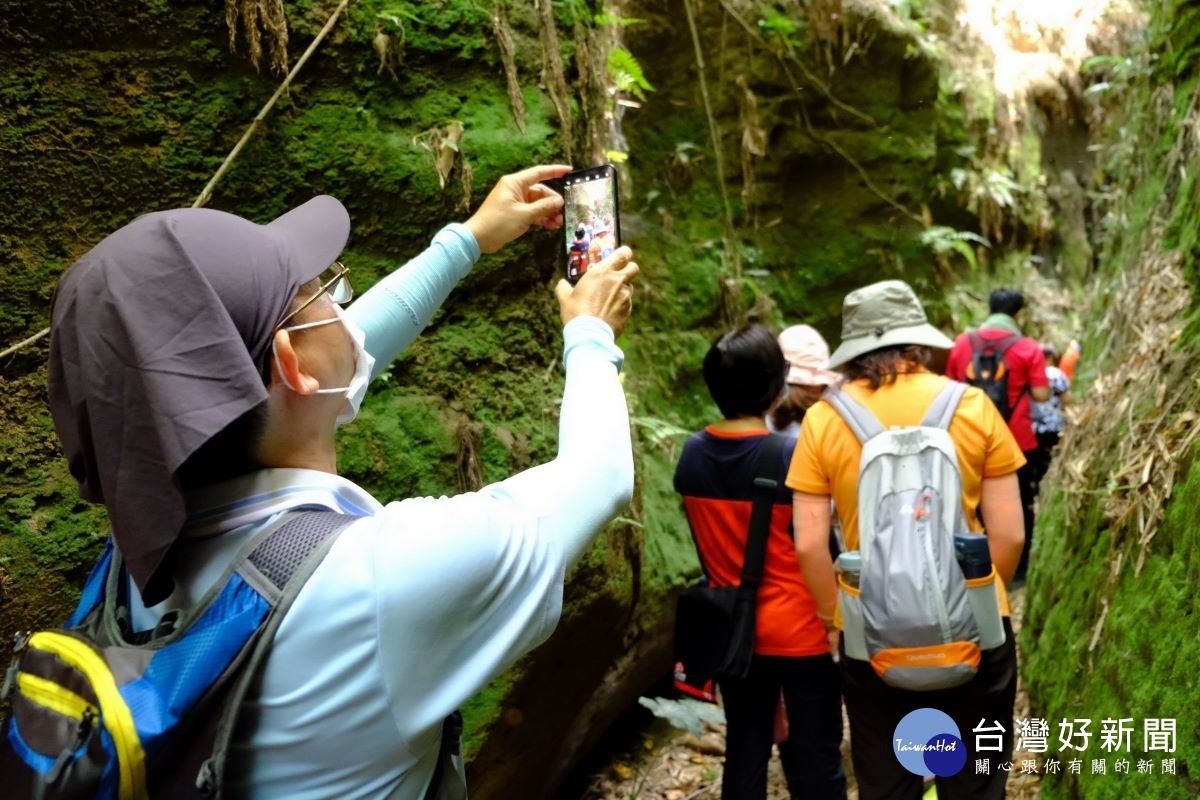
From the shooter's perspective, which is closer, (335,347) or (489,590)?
(489,590)

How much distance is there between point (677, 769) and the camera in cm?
497

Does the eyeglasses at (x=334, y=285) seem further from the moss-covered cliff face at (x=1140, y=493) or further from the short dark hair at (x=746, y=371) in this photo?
the moss-covered cliff face at (x=1140, y=493)

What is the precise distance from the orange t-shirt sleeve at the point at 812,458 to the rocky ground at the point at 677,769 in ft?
7.00

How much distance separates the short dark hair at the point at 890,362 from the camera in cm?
332

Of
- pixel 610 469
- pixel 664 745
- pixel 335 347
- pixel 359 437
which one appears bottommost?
pixel 664 745

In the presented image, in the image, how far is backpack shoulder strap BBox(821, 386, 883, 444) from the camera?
3199 millimetres

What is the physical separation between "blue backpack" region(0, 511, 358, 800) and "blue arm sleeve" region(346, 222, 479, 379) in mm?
948

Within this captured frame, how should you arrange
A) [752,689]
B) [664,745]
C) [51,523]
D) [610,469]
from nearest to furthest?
[610,469]
[51,523]
[752,689]
[664,745]

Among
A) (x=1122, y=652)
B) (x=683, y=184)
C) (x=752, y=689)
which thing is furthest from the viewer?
(x=683, y=184)

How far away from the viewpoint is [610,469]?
1561 mm

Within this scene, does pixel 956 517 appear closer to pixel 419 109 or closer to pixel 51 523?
pixel 419 109

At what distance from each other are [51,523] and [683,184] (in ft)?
19.7

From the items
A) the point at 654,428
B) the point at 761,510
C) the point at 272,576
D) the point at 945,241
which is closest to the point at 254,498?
the point at 272,576

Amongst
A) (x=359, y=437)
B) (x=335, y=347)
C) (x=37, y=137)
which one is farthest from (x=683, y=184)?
(x=335, y=347)
